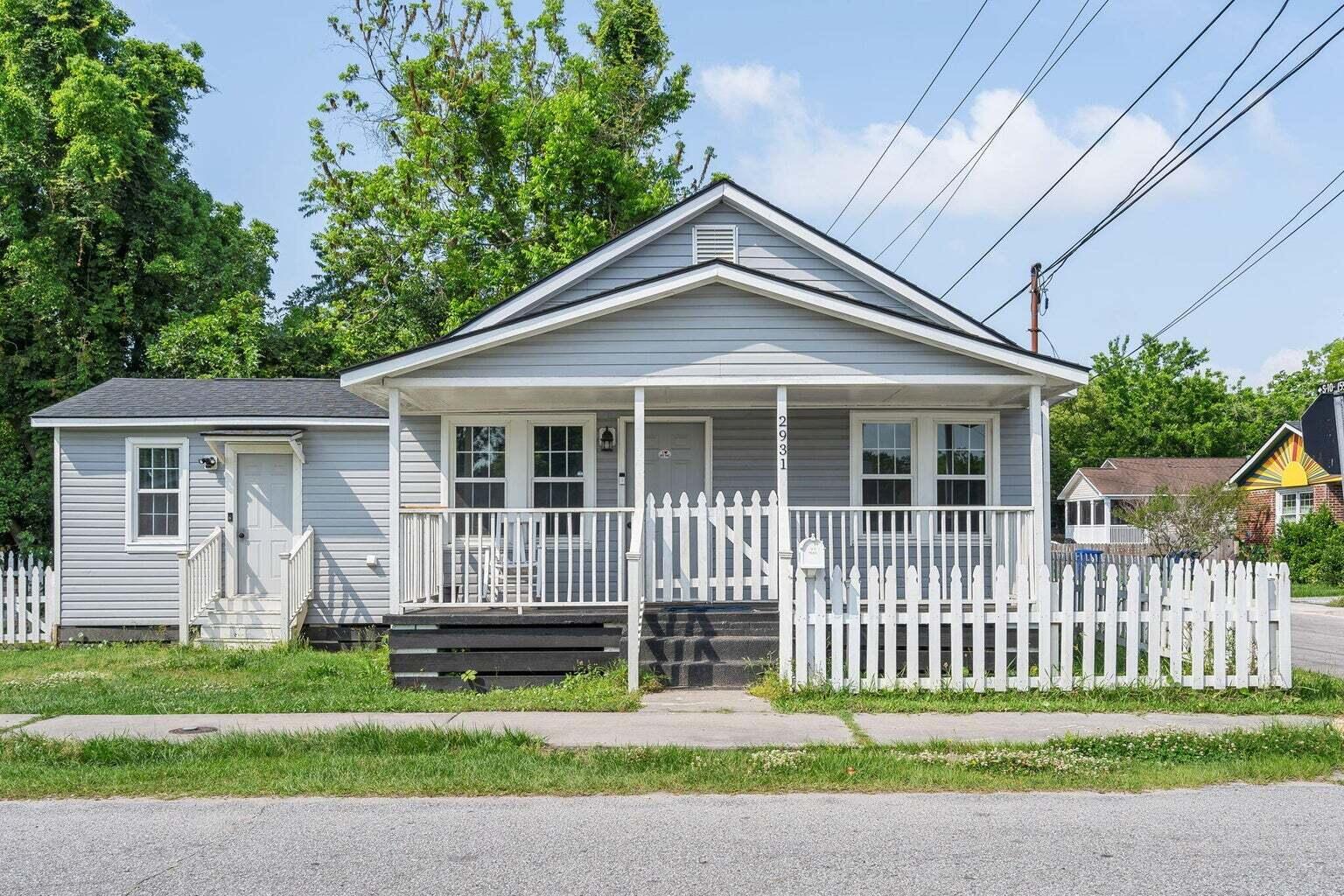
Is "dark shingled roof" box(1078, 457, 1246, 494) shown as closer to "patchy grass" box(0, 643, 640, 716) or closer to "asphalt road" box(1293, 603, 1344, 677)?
"asphalt road" box(1293, 603, 1344, 677)

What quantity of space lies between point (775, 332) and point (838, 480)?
3.52m

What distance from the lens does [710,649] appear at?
11.2 meters

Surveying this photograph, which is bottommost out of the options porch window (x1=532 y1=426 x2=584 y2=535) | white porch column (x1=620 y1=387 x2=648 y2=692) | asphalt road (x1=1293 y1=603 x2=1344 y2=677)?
asphalt road (x1=1293 y1=603 x2=1344 y2=677)

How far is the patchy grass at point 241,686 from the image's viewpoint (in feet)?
33.2

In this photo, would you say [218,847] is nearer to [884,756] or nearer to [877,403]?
[884,756]

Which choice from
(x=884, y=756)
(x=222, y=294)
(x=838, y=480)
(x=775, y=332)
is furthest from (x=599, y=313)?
(x=222, y=294)

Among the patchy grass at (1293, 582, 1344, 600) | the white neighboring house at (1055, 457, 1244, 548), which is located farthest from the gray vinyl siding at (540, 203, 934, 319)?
the white neighboring house at (1055, 457, 1244, 548)

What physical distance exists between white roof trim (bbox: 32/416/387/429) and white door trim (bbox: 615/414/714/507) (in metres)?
3.52

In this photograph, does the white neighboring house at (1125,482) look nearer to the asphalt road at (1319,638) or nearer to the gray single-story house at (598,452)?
the asphalt road at (1319,638)

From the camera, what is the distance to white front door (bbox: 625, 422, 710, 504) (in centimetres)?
1513

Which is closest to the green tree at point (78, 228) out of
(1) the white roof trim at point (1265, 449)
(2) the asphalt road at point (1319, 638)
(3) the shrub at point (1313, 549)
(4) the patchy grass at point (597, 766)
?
(4) the patchy grass at point (597, 766)

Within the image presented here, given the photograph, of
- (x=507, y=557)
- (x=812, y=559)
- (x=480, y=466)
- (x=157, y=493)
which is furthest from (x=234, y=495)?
(x=812, y=559)

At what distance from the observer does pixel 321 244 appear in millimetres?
32438

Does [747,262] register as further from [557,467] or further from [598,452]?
[557,467]
